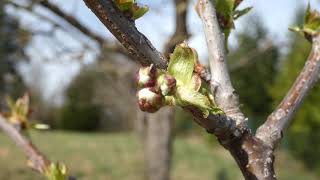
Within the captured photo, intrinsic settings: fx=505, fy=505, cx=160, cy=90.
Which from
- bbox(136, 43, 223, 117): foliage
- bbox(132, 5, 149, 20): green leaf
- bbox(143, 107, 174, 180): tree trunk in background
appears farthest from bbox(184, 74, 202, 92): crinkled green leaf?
bbox(143, 107, 174, 180): tree trunk in background

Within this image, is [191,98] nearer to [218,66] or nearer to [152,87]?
[152,87]

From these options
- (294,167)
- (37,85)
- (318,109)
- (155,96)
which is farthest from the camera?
(37,85)

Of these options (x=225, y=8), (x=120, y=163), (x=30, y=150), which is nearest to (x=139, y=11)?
(x=225, y=8)

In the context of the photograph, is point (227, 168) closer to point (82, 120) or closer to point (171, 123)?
point (171, 123)

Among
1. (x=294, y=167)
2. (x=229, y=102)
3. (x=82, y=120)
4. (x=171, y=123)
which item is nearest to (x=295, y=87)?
(x=229, y=102)

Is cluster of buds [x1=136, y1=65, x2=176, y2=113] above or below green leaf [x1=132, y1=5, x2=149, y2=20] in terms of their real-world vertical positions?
below

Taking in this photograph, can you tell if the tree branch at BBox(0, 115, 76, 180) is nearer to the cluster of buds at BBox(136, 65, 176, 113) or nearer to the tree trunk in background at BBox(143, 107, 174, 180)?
the cluster of buds at BBox(136, 65, 176, 113)

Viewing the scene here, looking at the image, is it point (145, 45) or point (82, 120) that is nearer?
point (145, 45)
